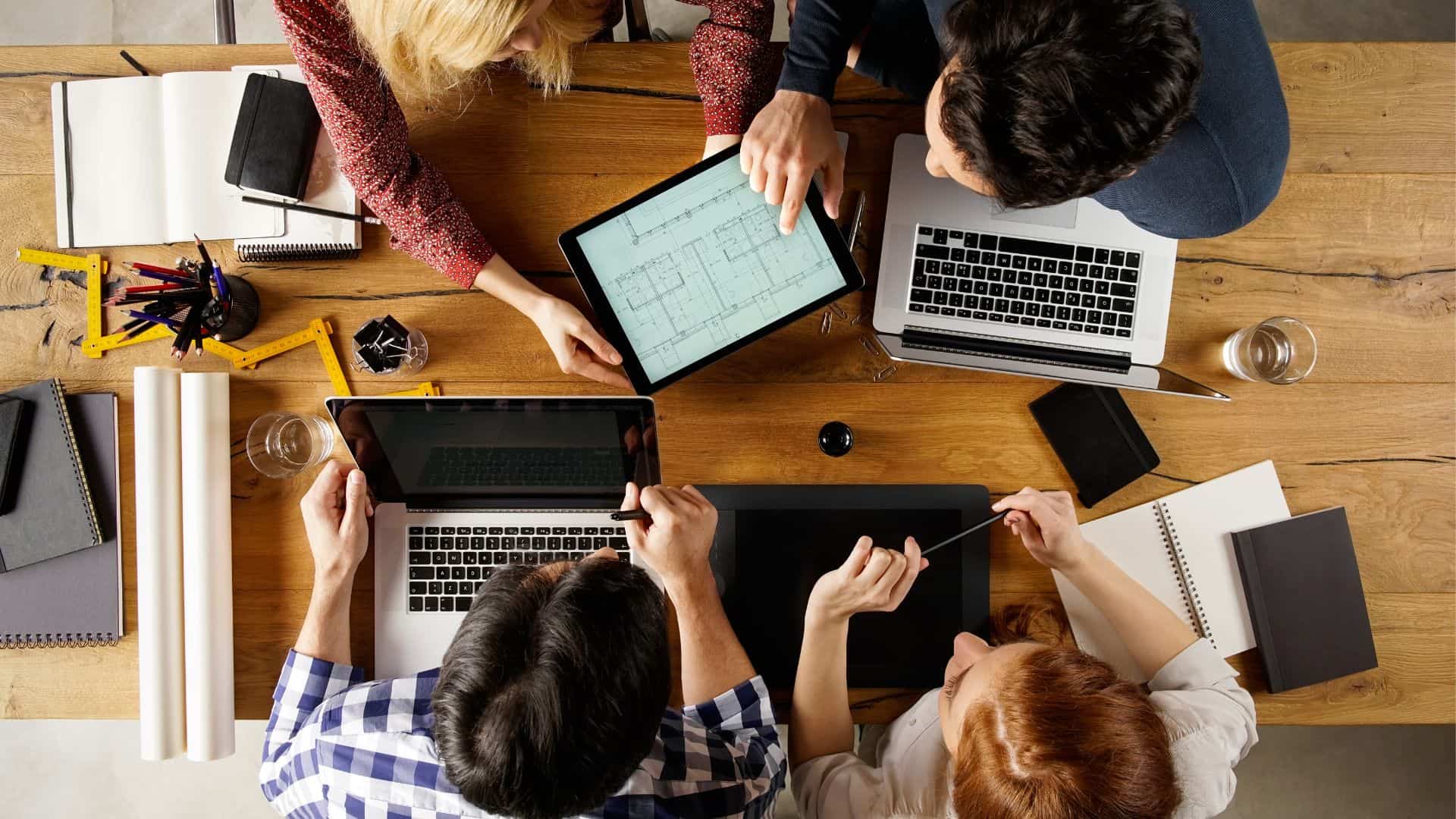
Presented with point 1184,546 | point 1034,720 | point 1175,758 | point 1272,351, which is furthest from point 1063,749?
point 1272,351

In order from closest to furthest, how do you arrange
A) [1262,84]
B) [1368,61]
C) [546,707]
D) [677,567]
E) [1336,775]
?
1. [546,707]
2. [1262,84]
3. [677,567]
4. [1368,61]
5. [1336,775]

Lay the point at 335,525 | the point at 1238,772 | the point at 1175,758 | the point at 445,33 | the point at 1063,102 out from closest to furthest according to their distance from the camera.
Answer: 1. the point at 1063,102
2. the point at 445,33
3. the point at 1175,758
4. the point at 335,525
5. the point at 1238,772

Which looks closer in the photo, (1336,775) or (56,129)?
(56,129)

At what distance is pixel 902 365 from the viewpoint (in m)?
1.28

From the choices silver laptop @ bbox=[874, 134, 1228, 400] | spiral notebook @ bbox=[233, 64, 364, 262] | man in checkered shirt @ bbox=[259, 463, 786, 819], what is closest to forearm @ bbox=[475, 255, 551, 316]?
spiral notebook @ bbox=[233, 64, 364, 262]

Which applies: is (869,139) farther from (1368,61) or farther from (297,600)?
(297,600)

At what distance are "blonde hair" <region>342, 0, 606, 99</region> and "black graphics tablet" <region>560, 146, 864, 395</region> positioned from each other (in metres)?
0.26

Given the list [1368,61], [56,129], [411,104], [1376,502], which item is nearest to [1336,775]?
[1376,502]

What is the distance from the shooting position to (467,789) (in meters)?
0.89

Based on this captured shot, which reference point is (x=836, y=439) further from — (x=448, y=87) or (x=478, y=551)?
(x=448, y=87)

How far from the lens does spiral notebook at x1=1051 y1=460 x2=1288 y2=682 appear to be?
1251 mm

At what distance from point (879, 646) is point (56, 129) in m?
1.57

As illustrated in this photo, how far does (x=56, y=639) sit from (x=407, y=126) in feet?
3.29

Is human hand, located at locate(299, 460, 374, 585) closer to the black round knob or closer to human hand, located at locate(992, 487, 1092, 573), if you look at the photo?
the black round knob
